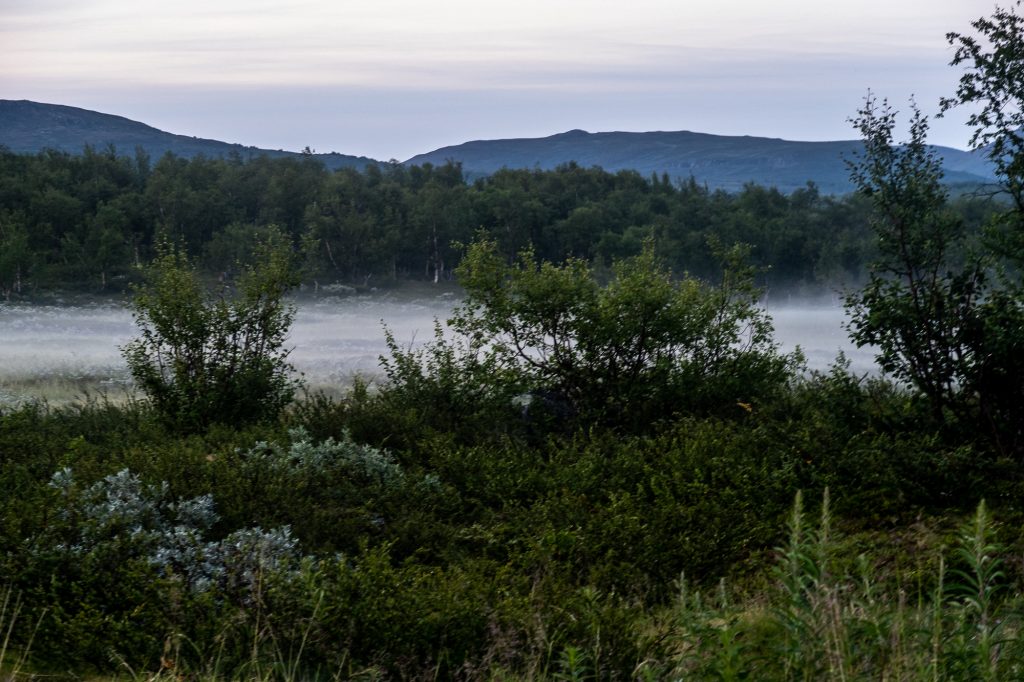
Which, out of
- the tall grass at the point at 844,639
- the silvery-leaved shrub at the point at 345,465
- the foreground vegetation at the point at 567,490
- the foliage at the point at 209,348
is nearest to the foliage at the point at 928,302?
the foreground vegetation at the point at 567,490

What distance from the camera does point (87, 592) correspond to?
6.81 meters

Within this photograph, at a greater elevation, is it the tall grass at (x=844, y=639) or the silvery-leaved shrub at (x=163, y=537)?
the tall grass at (x=844, y=639)

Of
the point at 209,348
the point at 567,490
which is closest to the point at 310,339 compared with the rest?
the point at 209,348

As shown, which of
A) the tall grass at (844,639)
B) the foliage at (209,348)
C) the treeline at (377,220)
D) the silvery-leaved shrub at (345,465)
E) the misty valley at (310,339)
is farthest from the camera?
the treeline at (377,220)

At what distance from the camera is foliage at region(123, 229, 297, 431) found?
52.4 feet

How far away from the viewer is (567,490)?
11023 millimetres

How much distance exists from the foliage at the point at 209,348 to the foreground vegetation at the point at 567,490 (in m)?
0.05

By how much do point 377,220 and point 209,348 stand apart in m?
61.0

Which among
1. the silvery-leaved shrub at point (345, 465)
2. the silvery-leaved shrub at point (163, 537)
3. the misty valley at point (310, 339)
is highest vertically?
the silvery-leaved shrub at point (163, 537)

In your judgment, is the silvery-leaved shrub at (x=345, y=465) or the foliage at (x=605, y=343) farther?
the foliage at (x=605, y=343)

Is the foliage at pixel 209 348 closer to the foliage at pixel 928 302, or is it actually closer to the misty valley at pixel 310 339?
the misty valley at pixel 310 339

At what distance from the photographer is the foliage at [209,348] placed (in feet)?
52.4

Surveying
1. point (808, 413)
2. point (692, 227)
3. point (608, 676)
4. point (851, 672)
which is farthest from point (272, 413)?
point (692, 227)

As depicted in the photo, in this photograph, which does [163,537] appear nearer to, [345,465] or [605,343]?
[345,465]
